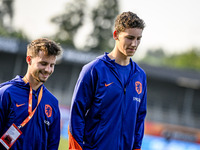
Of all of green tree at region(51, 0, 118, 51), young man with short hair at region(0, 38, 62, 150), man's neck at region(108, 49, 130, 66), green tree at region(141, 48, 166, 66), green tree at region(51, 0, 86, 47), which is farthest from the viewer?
green tree at region(141, 48, 166, 66)

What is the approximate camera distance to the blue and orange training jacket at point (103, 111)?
9.84 feet

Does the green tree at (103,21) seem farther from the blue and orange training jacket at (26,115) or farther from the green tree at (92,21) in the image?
the blue and orange training jacket at (26,115)

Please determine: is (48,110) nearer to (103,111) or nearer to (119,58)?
(103,111)

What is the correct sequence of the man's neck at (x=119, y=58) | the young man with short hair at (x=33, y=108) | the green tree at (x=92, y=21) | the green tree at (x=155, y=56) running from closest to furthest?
the young man with short hair at (x=33, y=108), the man's neck at (x=119, y=58), the green tree at (x=92, y=21), the green tree at (x=155, y=56)

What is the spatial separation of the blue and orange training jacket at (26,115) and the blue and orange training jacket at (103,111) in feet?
0.96

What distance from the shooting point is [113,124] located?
9.87 ft

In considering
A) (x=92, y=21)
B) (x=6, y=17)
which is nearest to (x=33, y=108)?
(x=92, y=21)

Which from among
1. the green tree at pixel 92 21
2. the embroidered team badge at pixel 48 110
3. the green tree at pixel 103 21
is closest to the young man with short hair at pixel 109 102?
the embroidered team badge at pixel 48 110

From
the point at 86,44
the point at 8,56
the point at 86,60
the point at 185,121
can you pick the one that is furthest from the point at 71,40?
the point at 185,121

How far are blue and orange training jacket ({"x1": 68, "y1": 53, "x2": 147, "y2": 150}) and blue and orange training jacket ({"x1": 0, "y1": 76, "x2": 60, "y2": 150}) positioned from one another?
294mm

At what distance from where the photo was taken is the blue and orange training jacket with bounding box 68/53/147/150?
118 inches

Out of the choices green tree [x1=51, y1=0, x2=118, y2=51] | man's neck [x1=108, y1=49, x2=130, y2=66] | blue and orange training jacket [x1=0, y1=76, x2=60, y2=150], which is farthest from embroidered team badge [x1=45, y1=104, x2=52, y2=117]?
green tree [x1=51, y1=0, x2=118, y2=51]

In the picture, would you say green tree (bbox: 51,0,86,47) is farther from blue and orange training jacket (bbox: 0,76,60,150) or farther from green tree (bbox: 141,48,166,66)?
green tree (bbox: 141,48,166,66)

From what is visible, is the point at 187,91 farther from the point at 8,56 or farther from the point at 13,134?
the point at 13,134
